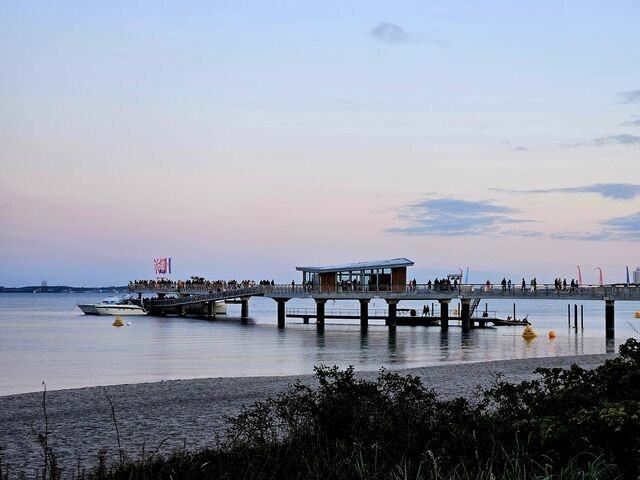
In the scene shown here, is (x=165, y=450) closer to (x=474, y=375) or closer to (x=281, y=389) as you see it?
(x=281, y=389)

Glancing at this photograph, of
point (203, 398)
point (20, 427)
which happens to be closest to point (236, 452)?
point (20, 427)

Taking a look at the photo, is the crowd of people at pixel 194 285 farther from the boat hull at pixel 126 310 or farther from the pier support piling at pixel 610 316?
the pier support piling at pixel 610 316

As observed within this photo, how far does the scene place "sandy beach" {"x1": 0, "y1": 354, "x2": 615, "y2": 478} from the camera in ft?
48.3

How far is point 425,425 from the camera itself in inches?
412

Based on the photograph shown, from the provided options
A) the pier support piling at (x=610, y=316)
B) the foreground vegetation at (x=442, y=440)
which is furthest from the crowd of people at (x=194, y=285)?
the foreground vegetation at (x=442, y=440)

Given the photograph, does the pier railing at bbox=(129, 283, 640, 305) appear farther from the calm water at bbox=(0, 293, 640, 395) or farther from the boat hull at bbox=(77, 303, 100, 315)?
the boat hull at bbox=(77, 303, 100, 315)

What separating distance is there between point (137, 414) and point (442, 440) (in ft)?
39.8

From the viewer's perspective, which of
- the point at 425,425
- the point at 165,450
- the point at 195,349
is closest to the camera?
the point at 425,425

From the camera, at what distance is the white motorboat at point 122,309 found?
10444 cm

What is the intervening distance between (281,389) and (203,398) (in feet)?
10.2

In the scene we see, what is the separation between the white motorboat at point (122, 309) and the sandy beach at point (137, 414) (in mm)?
77195

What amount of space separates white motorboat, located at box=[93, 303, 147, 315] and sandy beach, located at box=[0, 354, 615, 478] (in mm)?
77195

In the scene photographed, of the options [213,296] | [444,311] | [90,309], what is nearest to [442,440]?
[444,311]

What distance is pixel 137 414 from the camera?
783 inches
